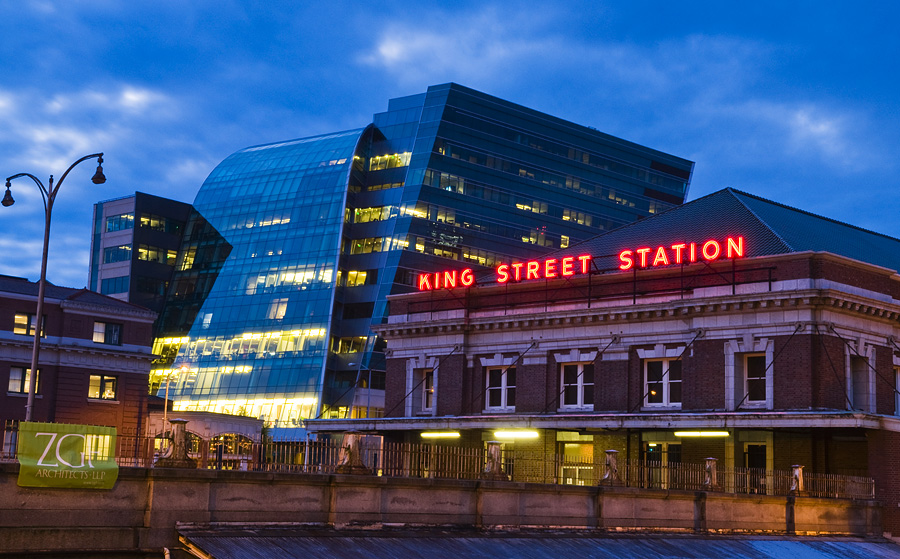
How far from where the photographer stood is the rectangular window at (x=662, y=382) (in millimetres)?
56500

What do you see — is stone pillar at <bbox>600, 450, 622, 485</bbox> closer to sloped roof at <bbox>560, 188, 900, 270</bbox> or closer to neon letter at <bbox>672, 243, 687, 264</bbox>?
neon letter at <bbox>672, 243, 687, 264</bbox>

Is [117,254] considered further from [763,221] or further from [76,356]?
[763,221]

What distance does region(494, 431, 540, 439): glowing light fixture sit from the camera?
59719 millimetres

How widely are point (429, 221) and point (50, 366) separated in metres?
57.7

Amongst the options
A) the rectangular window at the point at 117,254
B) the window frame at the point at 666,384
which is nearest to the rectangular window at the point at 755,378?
the window frame at the point at 666,384

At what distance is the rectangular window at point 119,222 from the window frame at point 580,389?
312ft

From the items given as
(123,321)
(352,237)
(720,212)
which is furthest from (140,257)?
(720,212)

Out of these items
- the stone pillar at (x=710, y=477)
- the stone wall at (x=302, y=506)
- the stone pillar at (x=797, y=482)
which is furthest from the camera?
the stone pillar at (x=797, y=482)

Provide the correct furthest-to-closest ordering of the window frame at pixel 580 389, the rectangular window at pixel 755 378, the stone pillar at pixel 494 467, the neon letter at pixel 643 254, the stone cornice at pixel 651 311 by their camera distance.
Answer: the window frame at pixel 580 389
the neon letter at pixel 643 254
the rectangular window at pixel 755 378
the stone cornice at pixel 651 311
the stone pillar at pixel 494 467

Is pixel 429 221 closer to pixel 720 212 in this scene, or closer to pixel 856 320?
pixel 720 212

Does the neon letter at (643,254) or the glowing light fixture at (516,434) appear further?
the glowing light fixture at (516,434)

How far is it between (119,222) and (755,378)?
10816 centimetres

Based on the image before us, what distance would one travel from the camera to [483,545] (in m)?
27.5

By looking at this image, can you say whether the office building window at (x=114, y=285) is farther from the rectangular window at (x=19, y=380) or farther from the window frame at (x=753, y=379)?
the window frame at (x=753, y=379)
